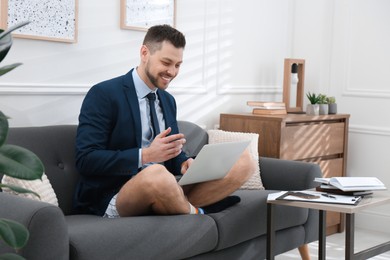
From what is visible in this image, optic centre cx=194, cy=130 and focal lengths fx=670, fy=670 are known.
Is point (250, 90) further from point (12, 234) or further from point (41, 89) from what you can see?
point (12, 234)

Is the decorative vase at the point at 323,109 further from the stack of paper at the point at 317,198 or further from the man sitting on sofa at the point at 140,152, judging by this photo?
the stack of paper at the point at 317,198

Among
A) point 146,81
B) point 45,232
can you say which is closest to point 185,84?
point 146,81

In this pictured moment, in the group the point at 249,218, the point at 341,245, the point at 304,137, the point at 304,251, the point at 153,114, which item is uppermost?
the point at 153,114

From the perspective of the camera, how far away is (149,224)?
103 inches

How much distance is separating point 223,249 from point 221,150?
0.48 meters

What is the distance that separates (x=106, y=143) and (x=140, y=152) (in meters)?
0.18

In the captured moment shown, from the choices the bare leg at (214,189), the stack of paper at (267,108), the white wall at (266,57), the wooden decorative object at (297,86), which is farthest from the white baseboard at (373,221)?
the bare leg at (214,189)

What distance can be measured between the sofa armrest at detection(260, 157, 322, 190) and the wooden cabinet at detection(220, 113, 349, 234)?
1.32ft

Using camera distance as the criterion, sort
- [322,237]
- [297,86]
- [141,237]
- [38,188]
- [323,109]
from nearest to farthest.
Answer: [141,237], [38,188], [322,237], [323,109], [297,86]

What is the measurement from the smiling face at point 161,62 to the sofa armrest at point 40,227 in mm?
1054

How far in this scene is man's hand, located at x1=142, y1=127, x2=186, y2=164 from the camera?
2.81m

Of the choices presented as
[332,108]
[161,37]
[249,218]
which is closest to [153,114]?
[161,37]

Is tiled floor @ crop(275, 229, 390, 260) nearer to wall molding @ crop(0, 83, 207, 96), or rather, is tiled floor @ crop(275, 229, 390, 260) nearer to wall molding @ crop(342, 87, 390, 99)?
wall molding @ crop(342, 87, 390, 99)

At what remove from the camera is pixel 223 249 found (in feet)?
9.89
